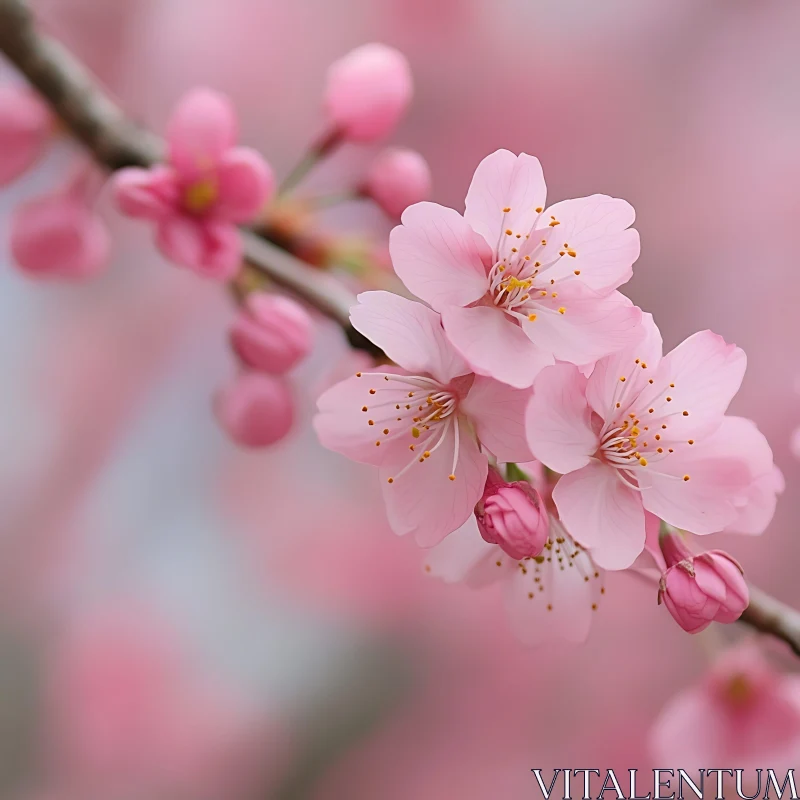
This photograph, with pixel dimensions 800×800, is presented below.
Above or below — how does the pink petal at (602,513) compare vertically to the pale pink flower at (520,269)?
below

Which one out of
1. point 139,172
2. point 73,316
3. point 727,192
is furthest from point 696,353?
point 73,316

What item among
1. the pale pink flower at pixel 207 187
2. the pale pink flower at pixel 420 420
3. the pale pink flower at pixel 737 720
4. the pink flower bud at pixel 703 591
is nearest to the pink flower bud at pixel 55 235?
the pale pink flower at pixel 207 187

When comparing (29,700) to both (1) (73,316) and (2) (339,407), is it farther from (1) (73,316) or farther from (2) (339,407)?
(2) (339,407)

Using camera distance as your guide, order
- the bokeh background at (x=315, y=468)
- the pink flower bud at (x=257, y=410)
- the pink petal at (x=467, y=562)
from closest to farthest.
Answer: the pink petal at (x=467, y=562)
the pink flower bud at (x=257, y=410)
the bokeh background at (x=315, y=468)

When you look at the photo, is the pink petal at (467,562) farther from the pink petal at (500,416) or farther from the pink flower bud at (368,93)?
the pink flower bud at (368,93)

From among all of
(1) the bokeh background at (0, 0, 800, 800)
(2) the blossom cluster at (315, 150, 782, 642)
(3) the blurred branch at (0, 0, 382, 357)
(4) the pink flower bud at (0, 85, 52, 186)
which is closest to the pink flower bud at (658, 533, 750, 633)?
(2) the blossom cluster at (315, 150, 782, 642)

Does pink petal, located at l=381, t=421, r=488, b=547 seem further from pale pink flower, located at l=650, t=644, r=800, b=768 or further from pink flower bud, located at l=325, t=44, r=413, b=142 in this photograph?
pale pink flower, located at l=650, t=644, r=800, b=768
